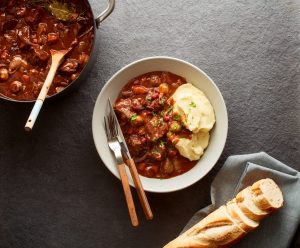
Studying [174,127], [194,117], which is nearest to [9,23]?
[174,127]

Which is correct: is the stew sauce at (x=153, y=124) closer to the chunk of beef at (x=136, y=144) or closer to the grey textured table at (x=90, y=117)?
the chunk of beef at (x=136, y=144)

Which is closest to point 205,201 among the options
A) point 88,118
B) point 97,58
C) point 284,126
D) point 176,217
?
point 176,217

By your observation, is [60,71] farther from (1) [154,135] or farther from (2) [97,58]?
(1) [154,135]

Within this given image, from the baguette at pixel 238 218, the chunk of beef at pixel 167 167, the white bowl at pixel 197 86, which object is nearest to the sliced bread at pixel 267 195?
the baguette at pixel 238 218

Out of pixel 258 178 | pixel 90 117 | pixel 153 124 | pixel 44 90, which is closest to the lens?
pixel 44 90

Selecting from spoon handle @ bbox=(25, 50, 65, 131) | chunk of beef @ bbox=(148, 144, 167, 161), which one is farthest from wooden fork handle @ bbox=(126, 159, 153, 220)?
spoon handle @ bbox=(25, 50, 65, 131)

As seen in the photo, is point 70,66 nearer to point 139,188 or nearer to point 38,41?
point 38,41
